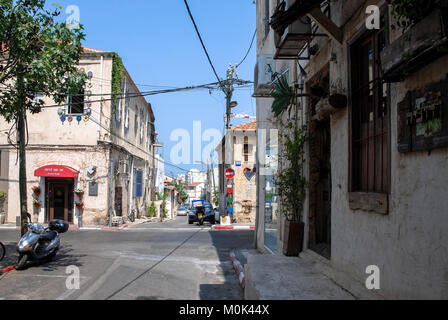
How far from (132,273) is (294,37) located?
18.7ft

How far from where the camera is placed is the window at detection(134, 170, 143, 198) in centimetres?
2736

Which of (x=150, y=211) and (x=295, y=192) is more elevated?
(x=295, y=192)

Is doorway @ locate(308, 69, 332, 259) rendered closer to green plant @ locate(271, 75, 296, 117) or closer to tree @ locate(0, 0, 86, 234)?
green plant @ locate(271, 75, 296, 117)

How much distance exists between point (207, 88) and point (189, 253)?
10.2 meters

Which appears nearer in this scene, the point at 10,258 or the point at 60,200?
the point at 10,258

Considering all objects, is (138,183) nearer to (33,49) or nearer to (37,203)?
(37,203)

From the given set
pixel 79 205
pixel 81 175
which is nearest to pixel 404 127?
pixel 79 205

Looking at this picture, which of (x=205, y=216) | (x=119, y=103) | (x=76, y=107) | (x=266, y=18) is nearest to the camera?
(x=266, y=18)

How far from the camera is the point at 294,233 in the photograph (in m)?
6.75

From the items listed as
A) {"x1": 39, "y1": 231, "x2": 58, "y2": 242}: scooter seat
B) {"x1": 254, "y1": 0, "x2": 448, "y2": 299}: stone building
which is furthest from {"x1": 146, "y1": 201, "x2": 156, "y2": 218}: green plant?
{"x1": 254, "y1": 0, "x2": 448, "y2": 299}: stone building

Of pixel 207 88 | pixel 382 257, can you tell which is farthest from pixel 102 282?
pixel 207 88

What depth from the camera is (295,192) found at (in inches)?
276

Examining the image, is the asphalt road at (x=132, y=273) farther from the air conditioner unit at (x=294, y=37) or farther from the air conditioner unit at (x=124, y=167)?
the air conditioner unit at (x=124, y=167)

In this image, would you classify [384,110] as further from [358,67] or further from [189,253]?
[189,253]
